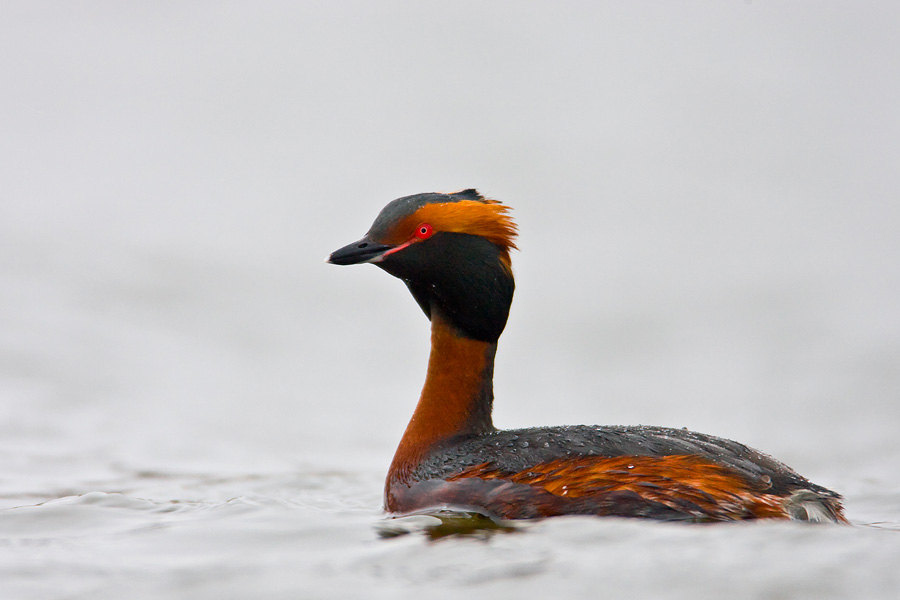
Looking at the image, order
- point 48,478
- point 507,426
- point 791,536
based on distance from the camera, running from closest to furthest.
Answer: point 791,536 → point 48,478 → point 507,426

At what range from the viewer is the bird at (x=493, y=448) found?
5.41 meters

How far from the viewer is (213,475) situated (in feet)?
29.0

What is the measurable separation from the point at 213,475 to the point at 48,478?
1.21 m

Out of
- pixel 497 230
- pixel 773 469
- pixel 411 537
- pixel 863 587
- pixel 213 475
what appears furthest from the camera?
pixel 213 475

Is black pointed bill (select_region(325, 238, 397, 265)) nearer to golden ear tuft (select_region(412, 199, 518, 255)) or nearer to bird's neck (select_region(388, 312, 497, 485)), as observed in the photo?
golden ear tuft (select_region(412, 199, 518, 255))

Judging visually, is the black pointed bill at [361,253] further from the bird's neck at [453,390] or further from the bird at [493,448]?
the bird's neck at [453,390]

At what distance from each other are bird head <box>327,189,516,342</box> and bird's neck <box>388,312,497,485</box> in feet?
0.85

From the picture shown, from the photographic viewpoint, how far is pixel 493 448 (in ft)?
19.8

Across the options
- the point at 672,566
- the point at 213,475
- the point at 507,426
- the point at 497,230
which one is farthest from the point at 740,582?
the point at 507,426

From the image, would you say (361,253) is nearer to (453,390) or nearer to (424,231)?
(424,231)

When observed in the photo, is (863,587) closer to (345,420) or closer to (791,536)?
(791,536)

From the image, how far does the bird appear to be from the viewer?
541 centimetres

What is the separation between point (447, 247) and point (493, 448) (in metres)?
1.15

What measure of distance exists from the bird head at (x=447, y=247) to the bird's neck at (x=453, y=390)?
0.26 metres
